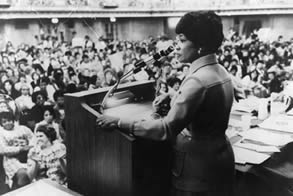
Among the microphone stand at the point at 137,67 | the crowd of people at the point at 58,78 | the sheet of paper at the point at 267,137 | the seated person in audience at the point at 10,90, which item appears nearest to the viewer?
the microphone stand at the point at 137,67

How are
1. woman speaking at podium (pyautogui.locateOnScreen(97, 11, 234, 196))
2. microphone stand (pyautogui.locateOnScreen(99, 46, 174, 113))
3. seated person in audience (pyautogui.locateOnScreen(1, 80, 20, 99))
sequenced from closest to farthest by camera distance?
woman speaking at podium (pyautogui.locateOnScreen(97, 11, 234, 196)) < microphone stand (pyautogui.locateOnScreen(99, 46, 174, 113)) < seated person in audience (pyautogui.locateOnScreen(1, 80, 20, 99))

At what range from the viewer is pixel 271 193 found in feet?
4.88

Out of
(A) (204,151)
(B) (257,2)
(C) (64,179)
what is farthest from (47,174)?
(B) (257,2)

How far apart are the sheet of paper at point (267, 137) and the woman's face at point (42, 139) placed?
3.81ft

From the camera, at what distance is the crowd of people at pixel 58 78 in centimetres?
167

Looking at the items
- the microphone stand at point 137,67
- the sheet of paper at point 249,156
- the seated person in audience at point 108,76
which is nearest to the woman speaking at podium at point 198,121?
the microphone stand at point 137,67

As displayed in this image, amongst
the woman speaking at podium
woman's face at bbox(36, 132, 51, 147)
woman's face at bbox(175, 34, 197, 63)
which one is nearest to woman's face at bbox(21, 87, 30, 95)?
woman's face at bbox(36, 132, 51, 147)

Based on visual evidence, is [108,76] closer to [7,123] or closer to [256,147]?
[7,123]

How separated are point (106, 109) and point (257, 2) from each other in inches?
36.1

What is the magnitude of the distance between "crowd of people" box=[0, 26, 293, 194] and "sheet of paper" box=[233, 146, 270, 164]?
0.29 meters

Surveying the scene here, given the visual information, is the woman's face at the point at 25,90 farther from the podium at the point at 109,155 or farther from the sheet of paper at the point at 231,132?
the sheet of paper at the point at 231,132

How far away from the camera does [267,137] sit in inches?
62.9

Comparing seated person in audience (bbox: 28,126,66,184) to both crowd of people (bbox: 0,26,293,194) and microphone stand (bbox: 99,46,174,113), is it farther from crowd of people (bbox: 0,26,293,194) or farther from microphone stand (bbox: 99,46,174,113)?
microphone stand (bbox: 99,46,174,113)

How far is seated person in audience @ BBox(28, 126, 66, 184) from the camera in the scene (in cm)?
195
